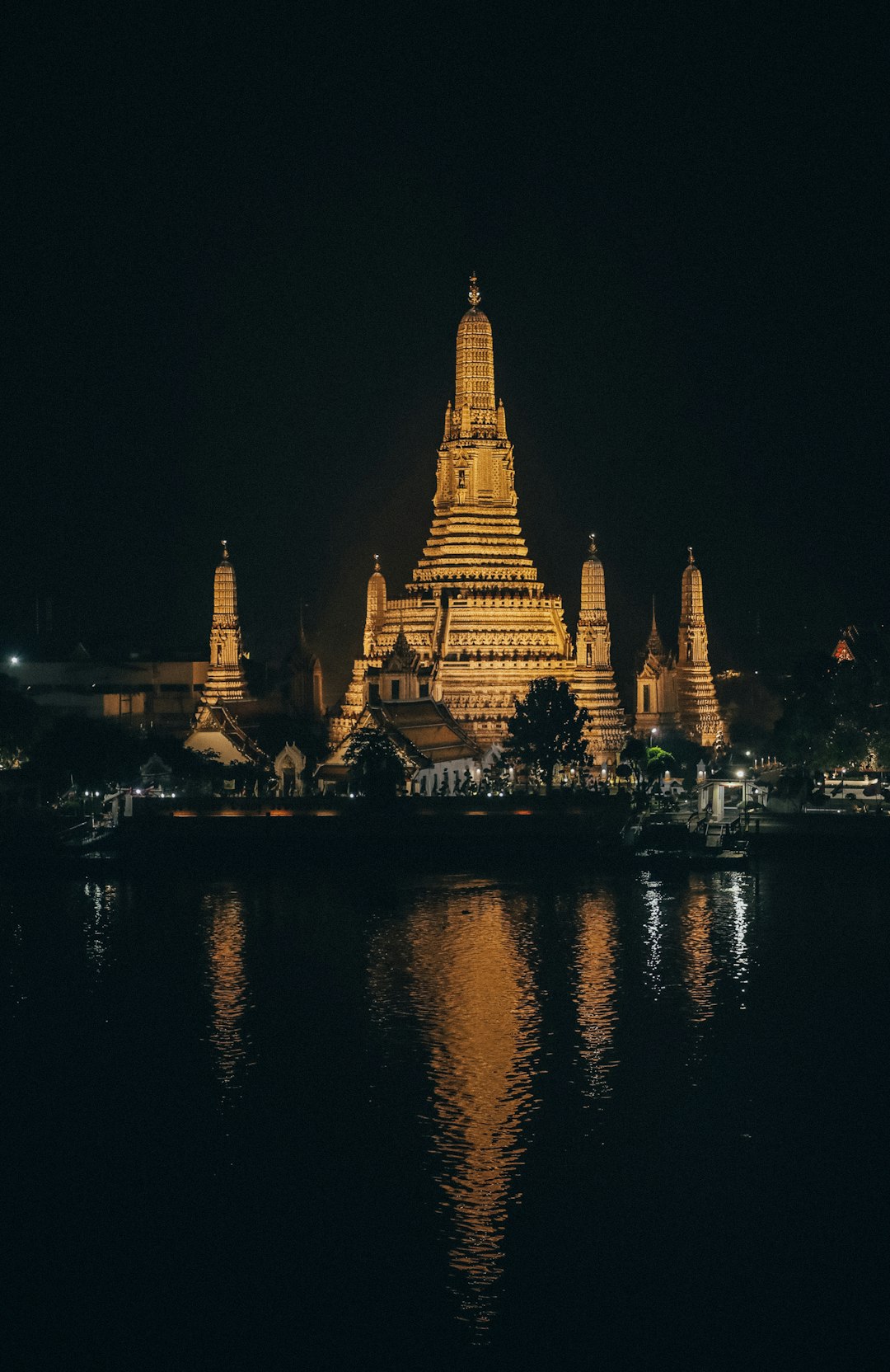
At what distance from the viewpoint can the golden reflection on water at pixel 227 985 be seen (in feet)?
129

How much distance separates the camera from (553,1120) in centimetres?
3572

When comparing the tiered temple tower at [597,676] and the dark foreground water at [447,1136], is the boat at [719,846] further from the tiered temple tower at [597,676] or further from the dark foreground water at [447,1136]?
the tiered temple tower at [597,676]

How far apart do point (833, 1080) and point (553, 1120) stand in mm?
5403

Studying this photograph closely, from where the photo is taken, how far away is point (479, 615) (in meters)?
78.6

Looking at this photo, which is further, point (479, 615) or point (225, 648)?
point (225, 648)

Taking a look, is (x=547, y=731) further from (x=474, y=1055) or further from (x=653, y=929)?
(x=474, y=1055)

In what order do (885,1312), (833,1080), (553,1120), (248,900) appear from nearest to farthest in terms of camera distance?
(885,1312)
(553,1120)
(833,1080)
(248,900)

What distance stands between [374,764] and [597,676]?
1315 centimetres

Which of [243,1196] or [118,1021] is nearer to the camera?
[243,1196]

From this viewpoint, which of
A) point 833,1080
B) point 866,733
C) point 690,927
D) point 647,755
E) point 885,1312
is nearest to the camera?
point 885,1312

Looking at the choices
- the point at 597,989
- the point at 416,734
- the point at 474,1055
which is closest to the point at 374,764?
the point at 416,734

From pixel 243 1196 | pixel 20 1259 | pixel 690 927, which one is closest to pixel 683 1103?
pixel 243 1196

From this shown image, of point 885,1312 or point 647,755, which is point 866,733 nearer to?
point 647,755

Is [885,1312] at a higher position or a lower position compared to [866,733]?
lower
